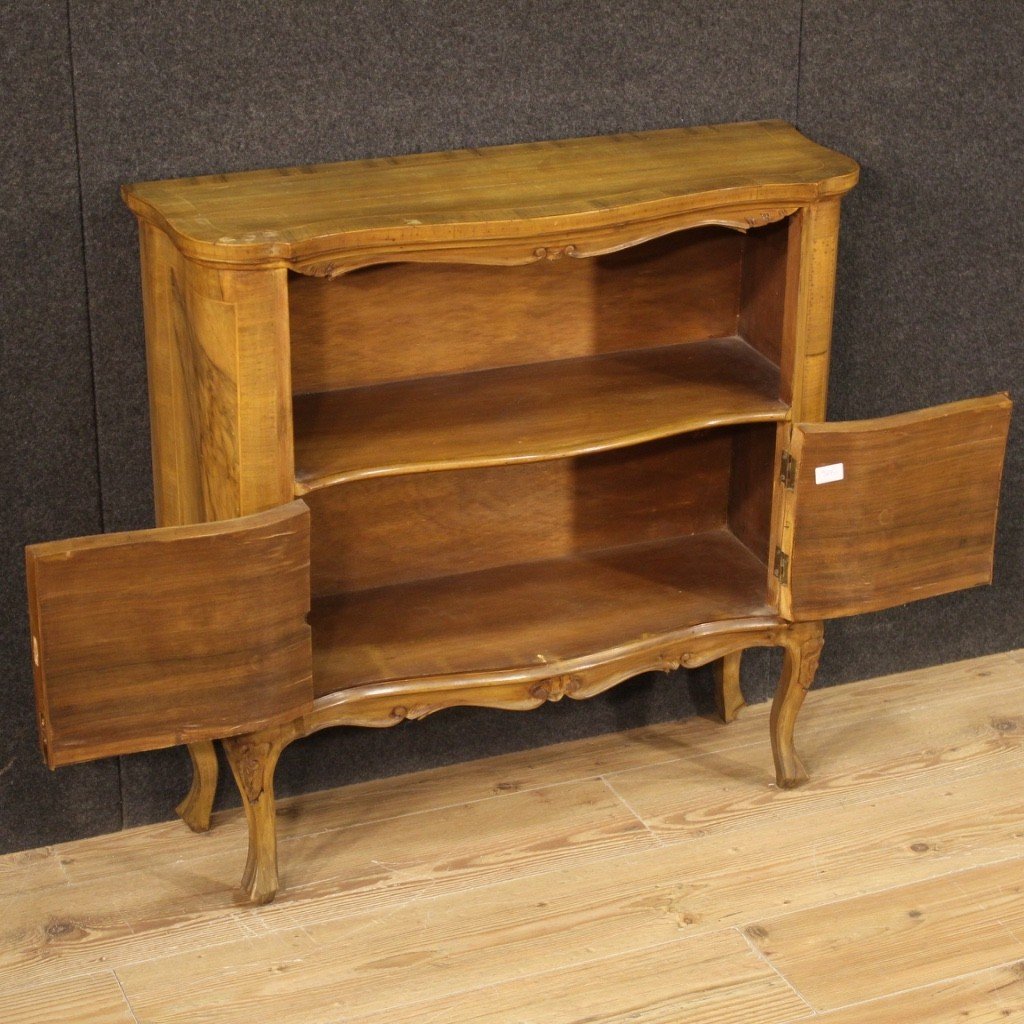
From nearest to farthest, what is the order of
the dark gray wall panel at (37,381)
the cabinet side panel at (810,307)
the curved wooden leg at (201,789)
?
the dark gray wall panel at (37,381)
the cabinet side panel at (810,307)
the curved wooden leg at (201,789)

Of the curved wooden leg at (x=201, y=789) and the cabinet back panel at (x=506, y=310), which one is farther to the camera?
the curved wooden leg at (x=201, y=789)

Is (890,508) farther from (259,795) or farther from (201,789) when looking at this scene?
(201,789)

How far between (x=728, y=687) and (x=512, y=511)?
1.43 feet

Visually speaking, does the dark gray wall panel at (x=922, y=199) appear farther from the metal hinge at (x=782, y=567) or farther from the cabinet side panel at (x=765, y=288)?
the metal hinge at (x=782, y=567)

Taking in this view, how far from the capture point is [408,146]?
1.96 m

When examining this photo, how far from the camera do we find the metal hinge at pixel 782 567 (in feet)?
6.58

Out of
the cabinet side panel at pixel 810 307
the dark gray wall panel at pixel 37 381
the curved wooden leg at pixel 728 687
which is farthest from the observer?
the curved wooden leg at pixel 728 687

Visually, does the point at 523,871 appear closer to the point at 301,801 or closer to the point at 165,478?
the point at 301,801

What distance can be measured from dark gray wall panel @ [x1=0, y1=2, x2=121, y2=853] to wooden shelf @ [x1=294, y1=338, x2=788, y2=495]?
28 centimetres

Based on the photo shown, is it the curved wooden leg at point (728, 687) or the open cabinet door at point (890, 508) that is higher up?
the open cabinet door at point (890, 508)

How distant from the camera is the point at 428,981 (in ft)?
6.14

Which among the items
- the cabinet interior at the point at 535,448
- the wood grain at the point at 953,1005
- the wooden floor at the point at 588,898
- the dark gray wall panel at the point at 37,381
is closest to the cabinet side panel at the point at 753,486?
the cabinet interior at the point at 535,448

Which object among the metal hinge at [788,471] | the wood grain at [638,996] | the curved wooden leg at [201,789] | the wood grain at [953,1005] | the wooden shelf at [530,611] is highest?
the metal hinge at [788,471]

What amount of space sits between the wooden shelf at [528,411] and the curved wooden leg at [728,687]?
0.47 metres
